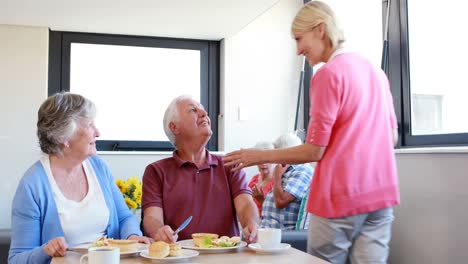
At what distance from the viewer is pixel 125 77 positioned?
406 cm

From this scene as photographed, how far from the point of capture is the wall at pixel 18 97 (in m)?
3.61

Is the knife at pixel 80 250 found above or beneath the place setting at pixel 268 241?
beneath

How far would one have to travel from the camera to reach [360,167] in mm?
1674

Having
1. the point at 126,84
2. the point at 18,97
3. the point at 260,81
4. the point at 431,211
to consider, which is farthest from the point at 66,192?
the point at 260,81

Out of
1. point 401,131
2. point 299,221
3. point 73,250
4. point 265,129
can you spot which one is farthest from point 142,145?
point 73,250

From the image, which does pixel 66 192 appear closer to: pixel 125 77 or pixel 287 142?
pixel 287 142

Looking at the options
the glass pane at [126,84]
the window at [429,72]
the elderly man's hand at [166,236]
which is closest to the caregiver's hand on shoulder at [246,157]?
the elderly man's hand at [166,236]

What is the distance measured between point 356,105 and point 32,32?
109 inches

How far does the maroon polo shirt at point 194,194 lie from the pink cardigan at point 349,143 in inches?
15.8

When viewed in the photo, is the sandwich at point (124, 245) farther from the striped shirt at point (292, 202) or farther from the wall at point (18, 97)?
the wall at point (18, 97)

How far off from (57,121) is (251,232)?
742 millimetres

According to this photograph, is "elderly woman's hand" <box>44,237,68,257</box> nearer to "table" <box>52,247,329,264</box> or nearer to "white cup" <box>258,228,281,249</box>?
"table" <box>52,247,329,264</box>

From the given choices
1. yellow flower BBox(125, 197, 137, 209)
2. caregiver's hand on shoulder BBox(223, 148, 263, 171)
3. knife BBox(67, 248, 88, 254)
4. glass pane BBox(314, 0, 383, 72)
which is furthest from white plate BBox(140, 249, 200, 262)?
glass pane BBox(314, 0, 383, 72)

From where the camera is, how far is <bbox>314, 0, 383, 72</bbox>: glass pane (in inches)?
131
